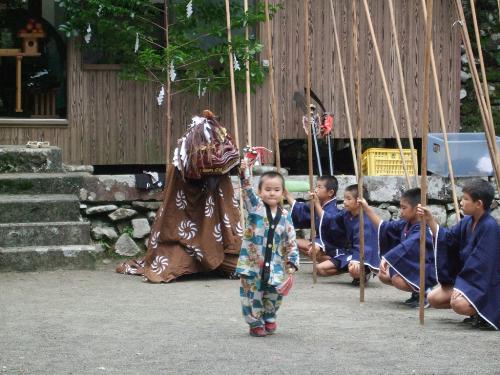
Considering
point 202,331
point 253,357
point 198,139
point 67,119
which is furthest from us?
point 67,119

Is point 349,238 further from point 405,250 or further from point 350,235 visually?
point 405,250

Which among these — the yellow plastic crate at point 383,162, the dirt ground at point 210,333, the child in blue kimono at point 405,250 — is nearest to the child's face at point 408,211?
the child in blue kimono at point 405,250

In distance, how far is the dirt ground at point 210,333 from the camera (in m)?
5.30

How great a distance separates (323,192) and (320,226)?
34 cm

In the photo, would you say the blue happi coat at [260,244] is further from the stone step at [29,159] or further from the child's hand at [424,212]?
the stone step at [29,159]

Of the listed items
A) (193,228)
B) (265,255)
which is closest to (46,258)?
(193,228)

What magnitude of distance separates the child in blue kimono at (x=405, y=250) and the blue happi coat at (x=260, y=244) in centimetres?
131

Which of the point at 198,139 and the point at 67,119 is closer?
the point at 198,139

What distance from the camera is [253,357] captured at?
5484 millimetres

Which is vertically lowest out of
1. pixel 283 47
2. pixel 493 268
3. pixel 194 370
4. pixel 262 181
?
pixel 194 370

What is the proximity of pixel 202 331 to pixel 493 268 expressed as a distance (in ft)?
5.81

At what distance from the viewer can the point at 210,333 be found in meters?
6.18

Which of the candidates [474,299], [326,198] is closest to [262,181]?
[474,299]

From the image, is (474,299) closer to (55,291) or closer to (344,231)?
(344,231)
